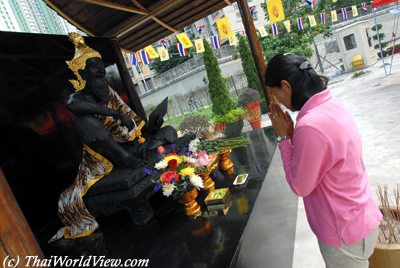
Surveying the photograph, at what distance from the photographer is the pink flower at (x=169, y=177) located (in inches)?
96.7

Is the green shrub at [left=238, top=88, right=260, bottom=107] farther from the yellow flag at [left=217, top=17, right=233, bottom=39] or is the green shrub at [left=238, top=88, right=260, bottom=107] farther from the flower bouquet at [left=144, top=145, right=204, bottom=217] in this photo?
the flower bouquet at [left=144, top=145, right=204, bottom=217]

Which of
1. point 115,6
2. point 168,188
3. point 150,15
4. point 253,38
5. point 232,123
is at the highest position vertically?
point 115,6

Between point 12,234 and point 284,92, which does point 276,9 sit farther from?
point 12,234

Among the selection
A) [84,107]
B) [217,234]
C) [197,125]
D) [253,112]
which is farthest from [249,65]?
[217,234]

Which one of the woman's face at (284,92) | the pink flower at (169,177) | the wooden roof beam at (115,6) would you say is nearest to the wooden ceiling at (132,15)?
the wooden roof beam at (115,6)

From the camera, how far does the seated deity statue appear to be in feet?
9.65

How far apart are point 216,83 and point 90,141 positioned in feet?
22.7

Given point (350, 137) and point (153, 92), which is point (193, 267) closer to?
point (350, 137)

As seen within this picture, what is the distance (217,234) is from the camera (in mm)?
2281

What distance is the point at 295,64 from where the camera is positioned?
1.47 m

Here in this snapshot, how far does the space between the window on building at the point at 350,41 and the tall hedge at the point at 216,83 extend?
→ 9168 millimetres

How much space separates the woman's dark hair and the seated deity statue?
1.91 meters

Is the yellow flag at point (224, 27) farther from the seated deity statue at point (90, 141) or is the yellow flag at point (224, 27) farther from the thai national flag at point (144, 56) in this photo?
the seated deity statue at point (90, 141)

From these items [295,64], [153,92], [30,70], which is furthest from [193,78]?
[295,64]
